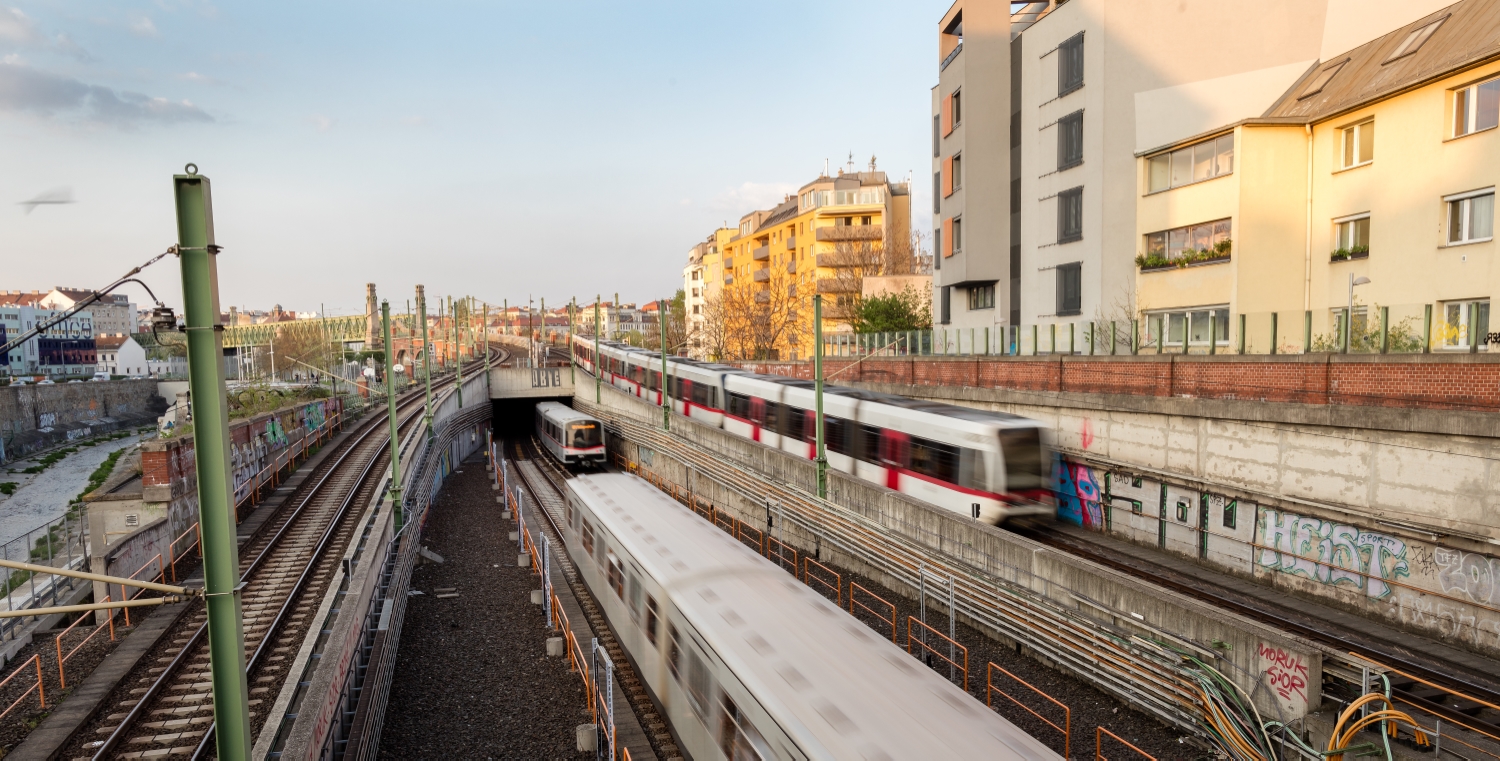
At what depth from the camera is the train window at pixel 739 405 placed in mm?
29266

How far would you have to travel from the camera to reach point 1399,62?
67.9 ft

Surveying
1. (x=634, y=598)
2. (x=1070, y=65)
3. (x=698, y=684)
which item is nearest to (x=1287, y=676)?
(x=698, y=684)

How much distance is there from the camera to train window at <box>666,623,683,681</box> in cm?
1016

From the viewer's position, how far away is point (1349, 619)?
14188 millimetres

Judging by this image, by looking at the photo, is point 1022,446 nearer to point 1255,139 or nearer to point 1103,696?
point 1103,696

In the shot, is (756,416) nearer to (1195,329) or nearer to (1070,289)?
(1070,289)

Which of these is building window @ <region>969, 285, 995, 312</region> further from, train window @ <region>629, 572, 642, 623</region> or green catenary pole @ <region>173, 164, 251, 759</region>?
green catenary pole @ <region>173, 164, 251, 759</region>

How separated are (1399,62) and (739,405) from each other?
21.8m

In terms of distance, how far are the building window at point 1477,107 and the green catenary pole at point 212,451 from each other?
2345cm

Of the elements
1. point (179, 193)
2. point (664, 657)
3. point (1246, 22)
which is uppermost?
point (1246, 22)

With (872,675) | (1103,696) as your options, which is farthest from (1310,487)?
(872,675)

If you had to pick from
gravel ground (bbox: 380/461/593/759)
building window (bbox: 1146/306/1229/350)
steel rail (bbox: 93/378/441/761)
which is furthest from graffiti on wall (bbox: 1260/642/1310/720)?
steel rail (bbox: 93/378/441/761)

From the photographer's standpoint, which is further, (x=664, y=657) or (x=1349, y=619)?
(x=1349, y=619)

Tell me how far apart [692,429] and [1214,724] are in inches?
884
